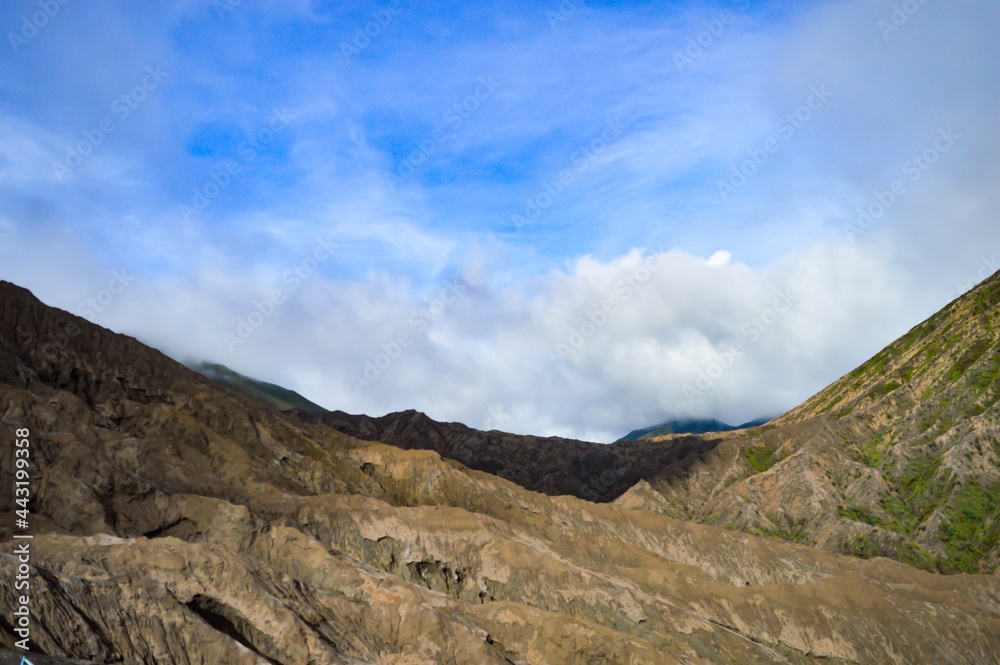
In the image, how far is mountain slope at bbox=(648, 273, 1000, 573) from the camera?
12531 cm

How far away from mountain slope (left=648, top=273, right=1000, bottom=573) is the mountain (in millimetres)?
24176

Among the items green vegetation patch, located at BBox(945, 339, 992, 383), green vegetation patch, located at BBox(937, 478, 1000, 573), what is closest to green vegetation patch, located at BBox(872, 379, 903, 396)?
green vegetation patch, located at BBox(945, 339, 992, 383)

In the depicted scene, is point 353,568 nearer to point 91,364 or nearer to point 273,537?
point 273,537

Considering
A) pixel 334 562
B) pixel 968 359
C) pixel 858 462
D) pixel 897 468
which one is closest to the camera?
pixel 334 562

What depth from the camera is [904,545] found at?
12438 centimetres

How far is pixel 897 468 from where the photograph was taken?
144m

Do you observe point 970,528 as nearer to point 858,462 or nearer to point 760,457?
point 858,462

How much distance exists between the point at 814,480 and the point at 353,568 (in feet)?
362

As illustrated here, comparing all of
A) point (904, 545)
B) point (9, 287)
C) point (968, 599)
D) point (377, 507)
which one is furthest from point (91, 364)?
point (904, 545)

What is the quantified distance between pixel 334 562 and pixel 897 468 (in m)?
120

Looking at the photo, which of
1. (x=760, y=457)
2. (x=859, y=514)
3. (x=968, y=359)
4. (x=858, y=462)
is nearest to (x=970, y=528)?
(x=859, y=514)

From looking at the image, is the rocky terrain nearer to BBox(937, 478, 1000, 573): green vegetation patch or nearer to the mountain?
BBox(937, 478, 1000, 573): green vegetation patch

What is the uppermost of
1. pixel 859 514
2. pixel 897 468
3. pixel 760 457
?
pixel 760 457

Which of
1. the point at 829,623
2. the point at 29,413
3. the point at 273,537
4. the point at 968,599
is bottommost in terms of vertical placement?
the point at 968,599
